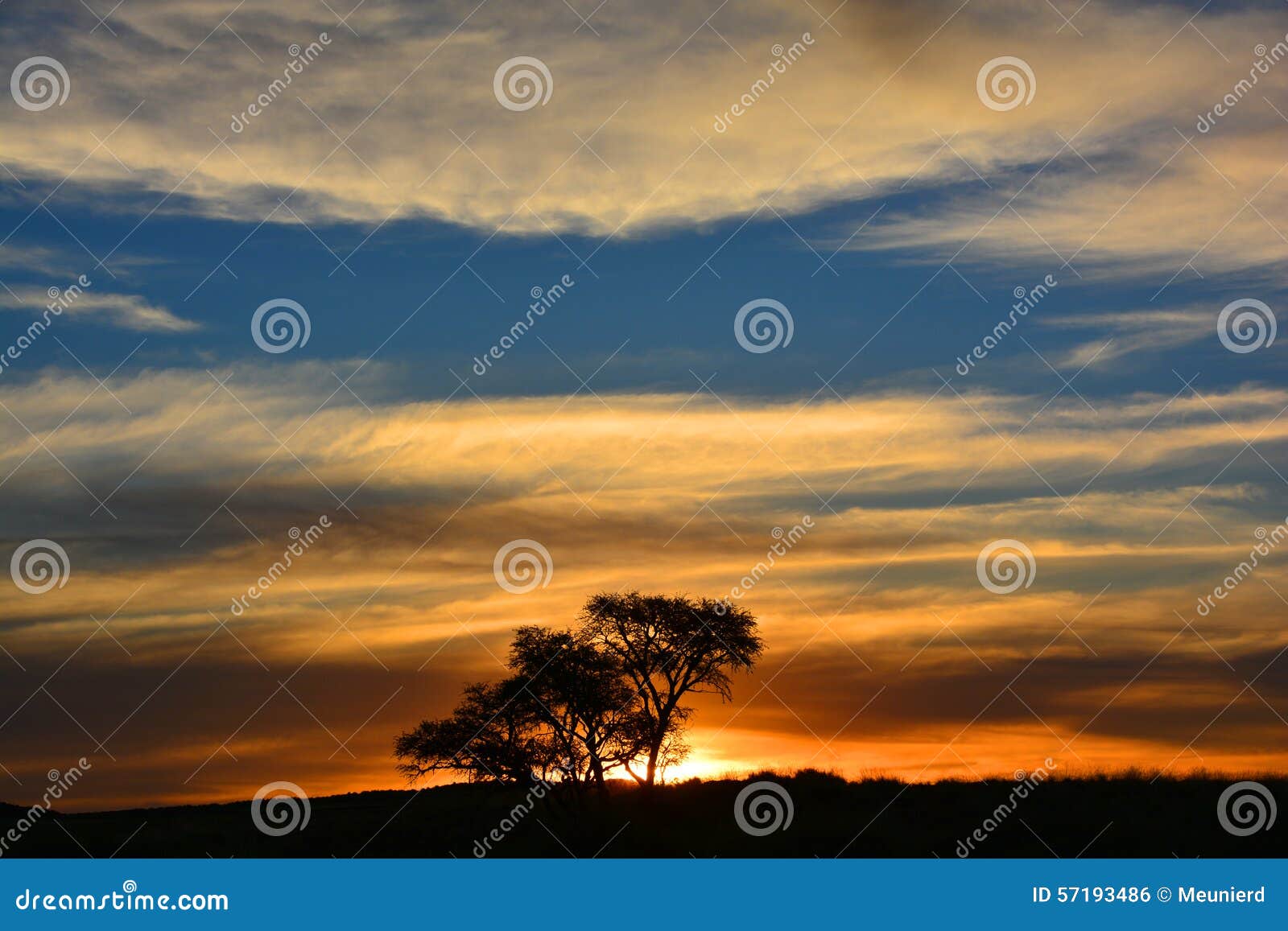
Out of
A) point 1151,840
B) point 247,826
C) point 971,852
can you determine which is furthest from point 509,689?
point 1151,840

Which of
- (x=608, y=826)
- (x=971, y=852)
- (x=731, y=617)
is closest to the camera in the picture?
(x=971, y=852)

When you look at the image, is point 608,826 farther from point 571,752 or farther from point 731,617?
point 731,617

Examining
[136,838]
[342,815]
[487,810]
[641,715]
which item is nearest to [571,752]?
[641,715]

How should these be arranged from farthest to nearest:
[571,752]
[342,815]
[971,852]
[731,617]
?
[342,815], [731,617], [571,752], [971,852]

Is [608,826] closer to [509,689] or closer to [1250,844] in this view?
[509,689]

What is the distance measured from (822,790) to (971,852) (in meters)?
10.9

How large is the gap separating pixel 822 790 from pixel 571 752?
1089 centimetres

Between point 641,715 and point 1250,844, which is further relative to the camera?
point 641,715

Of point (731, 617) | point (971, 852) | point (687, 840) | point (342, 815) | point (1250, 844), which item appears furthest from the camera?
point (342, 815)

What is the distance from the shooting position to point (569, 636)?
5728 centimetres

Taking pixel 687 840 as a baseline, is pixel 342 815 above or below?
above

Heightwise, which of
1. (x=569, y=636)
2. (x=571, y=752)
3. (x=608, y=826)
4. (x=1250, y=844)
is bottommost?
(x=1250, y=844)

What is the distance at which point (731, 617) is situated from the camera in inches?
2333

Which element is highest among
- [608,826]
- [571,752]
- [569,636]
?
[569,636]
